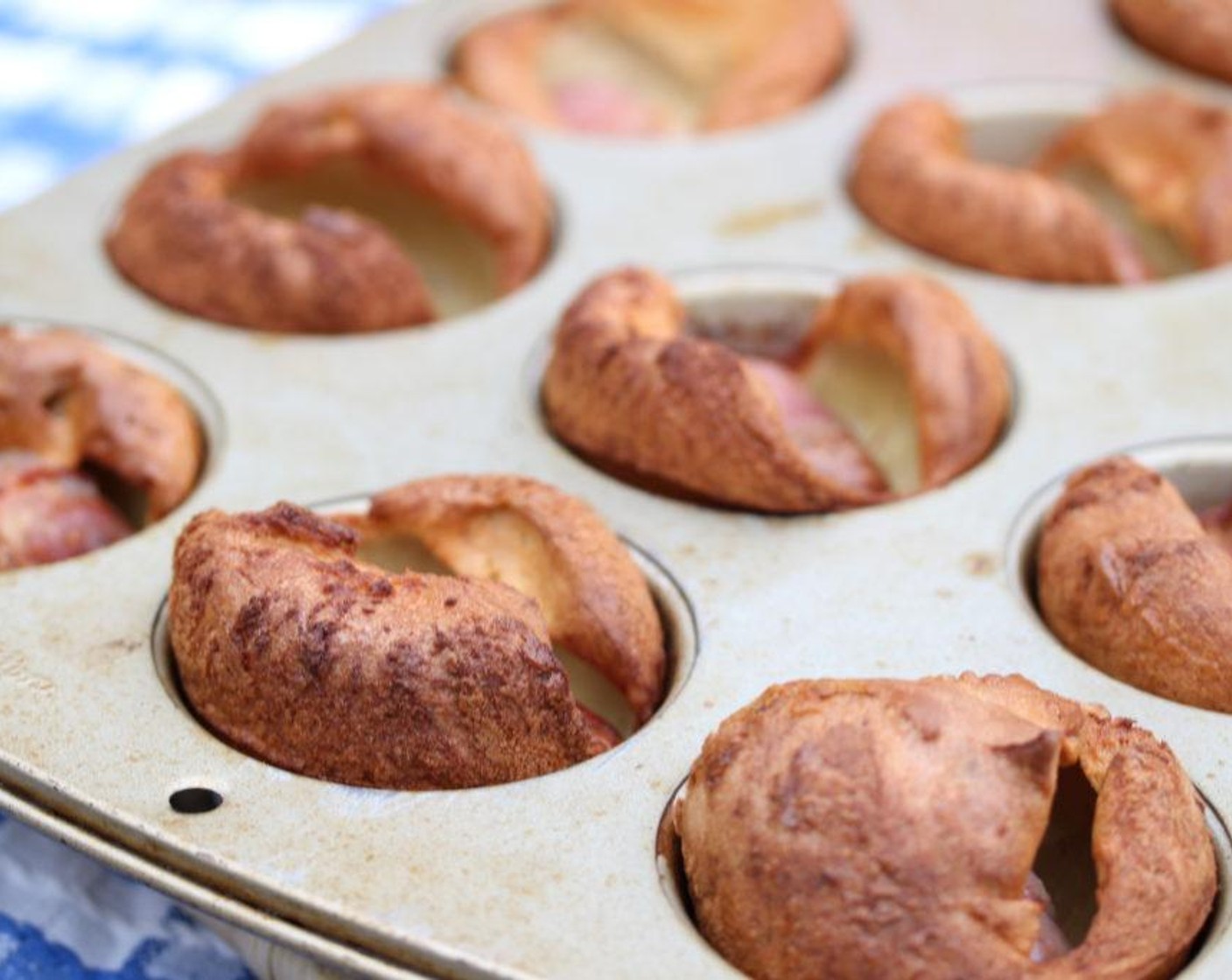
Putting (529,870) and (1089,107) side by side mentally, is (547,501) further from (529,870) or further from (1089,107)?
(1089,107)

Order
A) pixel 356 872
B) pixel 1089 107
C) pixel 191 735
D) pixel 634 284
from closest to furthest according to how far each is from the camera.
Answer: pixel 356 872, pixel 191 735, pixel 634 284, pixel 1089 107

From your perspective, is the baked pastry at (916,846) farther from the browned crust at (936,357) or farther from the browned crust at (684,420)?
the browned crust at (936,357)

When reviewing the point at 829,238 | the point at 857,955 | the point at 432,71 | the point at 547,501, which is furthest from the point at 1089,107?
the point at 857,955

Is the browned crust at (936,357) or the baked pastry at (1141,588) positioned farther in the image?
the browned crust at (936,357)

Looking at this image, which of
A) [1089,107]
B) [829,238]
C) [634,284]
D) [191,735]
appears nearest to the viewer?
[191,735]

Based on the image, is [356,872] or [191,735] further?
[191,735]

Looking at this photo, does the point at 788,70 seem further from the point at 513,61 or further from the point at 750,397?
the point at 750,397

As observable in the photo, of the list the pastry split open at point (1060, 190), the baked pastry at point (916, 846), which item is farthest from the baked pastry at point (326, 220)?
the baked pastry at point (916, 846)
